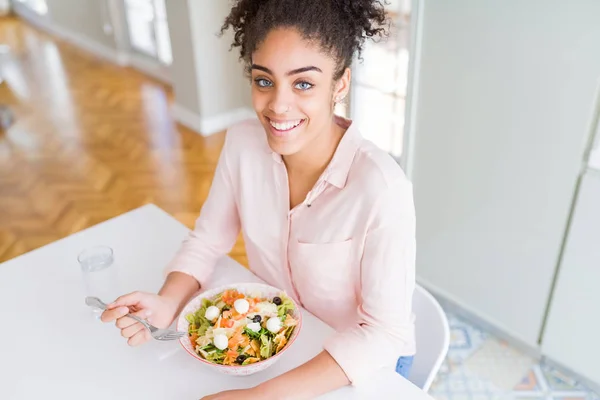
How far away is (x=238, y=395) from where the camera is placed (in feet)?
2.93

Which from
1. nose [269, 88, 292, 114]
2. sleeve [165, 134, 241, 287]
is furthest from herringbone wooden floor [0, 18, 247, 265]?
nose [269, 88, 292, 114]

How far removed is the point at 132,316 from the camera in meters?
1.02

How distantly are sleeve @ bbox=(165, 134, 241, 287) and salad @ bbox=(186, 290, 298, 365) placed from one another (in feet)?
0.64

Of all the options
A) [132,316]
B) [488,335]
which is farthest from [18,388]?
[488,335]

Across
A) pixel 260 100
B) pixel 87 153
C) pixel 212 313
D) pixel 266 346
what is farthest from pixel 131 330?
pixel 87 153

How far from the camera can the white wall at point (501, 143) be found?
1581 millimetres

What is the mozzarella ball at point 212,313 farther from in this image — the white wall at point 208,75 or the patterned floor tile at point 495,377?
the white wall at point 208,75

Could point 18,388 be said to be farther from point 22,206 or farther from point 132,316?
point 22,206

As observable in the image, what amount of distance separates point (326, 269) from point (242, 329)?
247mm

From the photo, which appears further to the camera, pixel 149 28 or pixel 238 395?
pixel 149 28

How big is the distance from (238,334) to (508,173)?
4.02 feet

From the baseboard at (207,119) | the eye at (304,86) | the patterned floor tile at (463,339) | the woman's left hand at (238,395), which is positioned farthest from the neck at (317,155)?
the baseboard at (207,119)

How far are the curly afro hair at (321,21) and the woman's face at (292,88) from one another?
18mm

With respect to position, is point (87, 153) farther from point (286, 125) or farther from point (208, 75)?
point (286, 125)
